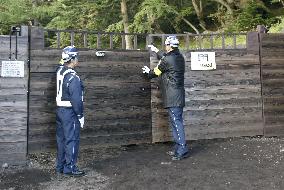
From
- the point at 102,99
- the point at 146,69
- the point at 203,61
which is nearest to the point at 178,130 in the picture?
the point at 146,69

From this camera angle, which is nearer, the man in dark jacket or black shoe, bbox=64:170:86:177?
black shoe, bbox=64:170:86:177

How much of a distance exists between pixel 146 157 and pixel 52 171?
5.62 feet

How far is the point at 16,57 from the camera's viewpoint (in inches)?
247

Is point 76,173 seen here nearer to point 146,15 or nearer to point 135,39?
point 135,39

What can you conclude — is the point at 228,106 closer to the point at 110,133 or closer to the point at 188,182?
the point at 110,133

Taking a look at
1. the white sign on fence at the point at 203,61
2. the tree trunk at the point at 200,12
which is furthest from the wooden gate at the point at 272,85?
the tree trunk at the point at 200,12

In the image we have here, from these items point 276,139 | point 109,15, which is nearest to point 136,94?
point 276,139

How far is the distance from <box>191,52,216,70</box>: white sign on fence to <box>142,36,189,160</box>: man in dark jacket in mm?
1194

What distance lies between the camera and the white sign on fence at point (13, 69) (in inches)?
242

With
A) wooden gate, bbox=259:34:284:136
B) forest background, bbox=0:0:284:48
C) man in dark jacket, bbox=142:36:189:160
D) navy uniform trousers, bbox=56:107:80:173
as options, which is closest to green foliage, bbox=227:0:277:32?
forest background, bbox=0:0:284:48

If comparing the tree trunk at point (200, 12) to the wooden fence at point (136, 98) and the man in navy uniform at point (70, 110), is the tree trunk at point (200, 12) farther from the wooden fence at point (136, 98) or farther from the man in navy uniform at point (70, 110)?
the man in navy uniform at point (70, 110)

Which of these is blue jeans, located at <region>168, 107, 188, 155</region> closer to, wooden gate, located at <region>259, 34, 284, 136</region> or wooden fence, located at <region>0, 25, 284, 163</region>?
wooden fence, located at <region>0, 25, 284, 163</region>

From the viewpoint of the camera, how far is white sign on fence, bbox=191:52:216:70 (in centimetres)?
793

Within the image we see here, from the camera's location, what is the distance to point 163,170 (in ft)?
19.1
